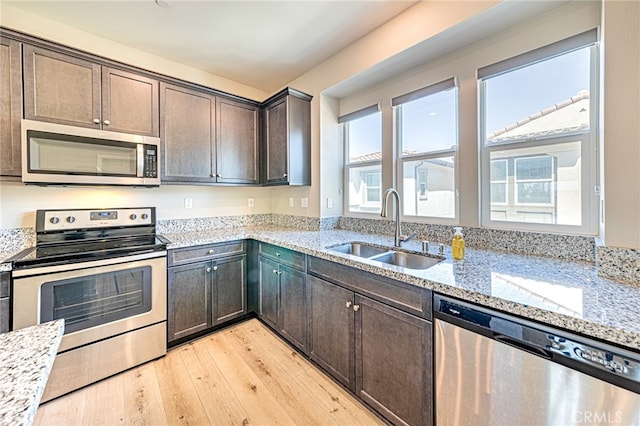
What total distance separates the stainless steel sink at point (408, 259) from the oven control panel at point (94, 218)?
7.20 feet

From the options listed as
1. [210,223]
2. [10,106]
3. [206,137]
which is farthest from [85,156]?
[210,223]

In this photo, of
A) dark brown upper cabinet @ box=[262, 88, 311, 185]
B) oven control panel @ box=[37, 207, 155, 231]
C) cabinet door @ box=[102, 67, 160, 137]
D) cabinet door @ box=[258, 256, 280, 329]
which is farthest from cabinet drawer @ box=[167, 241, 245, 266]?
cabinet door @ box=[102, 67, 160, 137]

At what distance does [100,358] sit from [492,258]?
2725 mm

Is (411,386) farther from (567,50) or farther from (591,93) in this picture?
(567,50)

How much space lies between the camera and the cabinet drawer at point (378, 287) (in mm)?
1309

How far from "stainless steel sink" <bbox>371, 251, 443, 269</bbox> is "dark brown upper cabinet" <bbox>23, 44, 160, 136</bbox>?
7.49ft

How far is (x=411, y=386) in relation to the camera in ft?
4.44

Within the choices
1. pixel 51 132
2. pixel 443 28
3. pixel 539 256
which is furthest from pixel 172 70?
pixel 539 256

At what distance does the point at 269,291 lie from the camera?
2.52m

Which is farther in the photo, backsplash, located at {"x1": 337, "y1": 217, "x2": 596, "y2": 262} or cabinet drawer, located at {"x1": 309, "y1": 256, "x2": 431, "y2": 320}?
backsplash, located at {"x1": 337, "y1": 217, "x2": 596, "y2": 262}

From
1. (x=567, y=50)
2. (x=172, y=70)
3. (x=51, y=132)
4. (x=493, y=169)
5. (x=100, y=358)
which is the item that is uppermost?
(x=172, y=70)

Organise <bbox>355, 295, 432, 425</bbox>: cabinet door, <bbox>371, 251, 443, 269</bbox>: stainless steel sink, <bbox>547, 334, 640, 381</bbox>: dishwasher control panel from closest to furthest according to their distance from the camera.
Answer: <bbox>547, 334, 640, 381</bbox>: dishwasher control panel → <bbox>355, 295, 432, 425</bbox>: cabinet door → <bbox>371, 251, 443, 269</bbox>: stainless steel sink

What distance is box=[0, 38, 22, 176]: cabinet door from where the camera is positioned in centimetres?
177

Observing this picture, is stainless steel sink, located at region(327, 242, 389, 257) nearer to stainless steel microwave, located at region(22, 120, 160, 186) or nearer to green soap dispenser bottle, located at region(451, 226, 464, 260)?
green soap dispenser bottle, located at region(451, 226, 464, 260)
